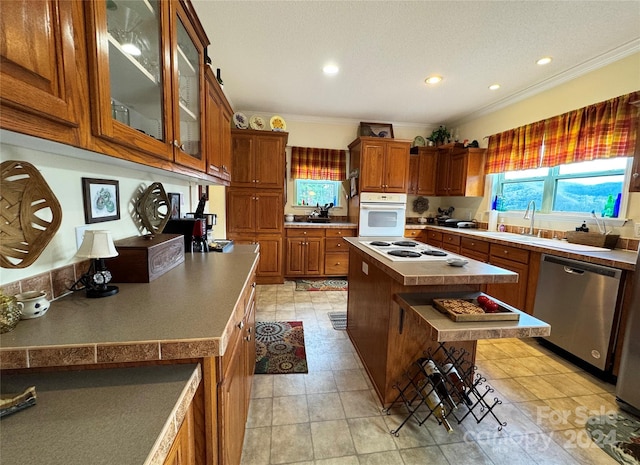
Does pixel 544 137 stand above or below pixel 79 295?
above

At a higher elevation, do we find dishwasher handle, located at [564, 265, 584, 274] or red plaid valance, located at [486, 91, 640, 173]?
red plaid valance, located at [486, 91, 640, 173]

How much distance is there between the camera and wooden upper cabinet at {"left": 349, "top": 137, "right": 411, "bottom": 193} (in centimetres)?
417

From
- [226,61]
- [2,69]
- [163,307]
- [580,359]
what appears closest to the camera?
[2,69]

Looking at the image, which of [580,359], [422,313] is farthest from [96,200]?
[580,359]

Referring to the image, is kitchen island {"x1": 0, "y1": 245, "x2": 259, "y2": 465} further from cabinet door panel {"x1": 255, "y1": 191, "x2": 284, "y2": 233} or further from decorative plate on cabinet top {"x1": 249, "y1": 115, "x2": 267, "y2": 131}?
decorative plate on cabinet top {"x1": 249, "y1": 115, "x2": 267, "y2": 131}

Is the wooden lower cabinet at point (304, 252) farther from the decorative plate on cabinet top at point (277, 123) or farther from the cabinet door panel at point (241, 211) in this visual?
the decorative plate on cabinet top at point (277, 123)

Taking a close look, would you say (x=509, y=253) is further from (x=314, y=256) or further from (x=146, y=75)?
(x=146, y=75)

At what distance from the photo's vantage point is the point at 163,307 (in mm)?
914

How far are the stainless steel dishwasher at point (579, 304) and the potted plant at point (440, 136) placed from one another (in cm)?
281

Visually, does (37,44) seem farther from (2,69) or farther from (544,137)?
(544,137)

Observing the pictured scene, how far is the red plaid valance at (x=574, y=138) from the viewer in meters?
2.37

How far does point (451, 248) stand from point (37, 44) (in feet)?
13.9

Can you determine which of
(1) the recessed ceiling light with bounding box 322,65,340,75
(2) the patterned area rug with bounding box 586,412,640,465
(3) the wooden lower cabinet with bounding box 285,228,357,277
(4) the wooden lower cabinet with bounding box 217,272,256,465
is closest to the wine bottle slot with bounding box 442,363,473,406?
(2) the patterned area rug with bounding box 586,412,640,465

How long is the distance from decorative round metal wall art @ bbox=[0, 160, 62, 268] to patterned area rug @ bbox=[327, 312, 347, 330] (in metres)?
2.37
